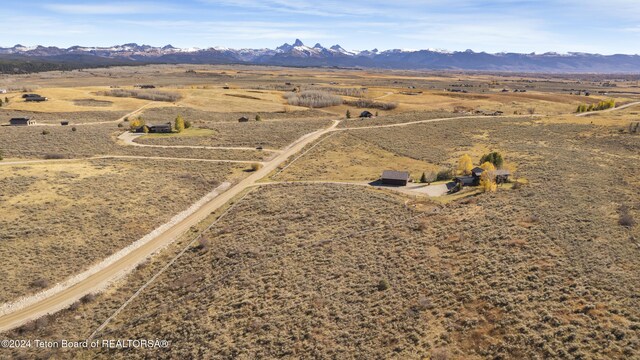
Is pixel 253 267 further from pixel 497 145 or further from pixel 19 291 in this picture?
pixel 497 145

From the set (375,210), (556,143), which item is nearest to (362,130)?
(556,143)

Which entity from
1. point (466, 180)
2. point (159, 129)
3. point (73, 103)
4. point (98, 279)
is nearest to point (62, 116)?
point (73, 103)

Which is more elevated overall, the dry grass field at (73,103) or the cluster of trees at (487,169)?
the dry grass field at (73,103)

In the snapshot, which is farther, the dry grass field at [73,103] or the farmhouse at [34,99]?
the farmhouse at [34,99]

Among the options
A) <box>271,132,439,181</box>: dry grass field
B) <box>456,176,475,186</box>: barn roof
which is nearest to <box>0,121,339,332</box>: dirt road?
<box>271,132,439,181</box>: dry grass field

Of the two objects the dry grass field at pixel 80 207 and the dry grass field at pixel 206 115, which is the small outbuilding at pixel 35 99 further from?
the dry grass field at pixel 80 207

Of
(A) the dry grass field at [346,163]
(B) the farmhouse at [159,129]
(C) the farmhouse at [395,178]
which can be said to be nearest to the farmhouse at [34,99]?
(B) the farmhouse at [159,129]

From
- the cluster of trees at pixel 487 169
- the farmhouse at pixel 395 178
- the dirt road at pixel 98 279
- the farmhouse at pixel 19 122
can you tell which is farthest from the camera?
the farmhouse at pixel 19 122
